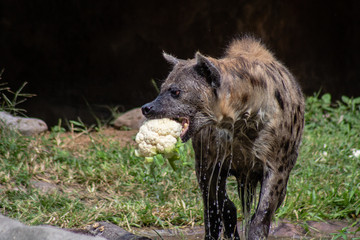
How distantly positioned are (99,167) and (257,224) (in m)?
2.30

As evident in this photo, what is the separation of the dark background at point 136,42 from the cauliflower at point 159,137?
3.95 meters

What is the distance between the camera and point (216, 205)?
4145 mm

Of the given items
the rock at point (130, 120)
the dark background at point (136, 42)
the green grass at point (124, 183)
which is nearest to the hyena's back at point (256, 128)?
the green grass at point (124, 183)

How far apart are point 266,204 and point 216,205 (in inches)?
20.6

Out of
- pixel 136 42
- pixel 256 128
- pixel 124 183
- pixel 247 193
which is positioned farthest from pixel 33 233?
pixel 136 42

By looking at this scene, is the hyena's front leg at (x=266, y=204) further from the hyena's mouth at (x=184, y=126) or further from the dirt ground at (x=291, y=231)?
the dirt ground at (x=291, y=231)

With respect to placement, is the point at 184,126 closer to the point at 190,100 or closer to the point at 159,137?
the point at 190,100

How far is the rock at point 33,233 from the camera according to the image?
306 cm

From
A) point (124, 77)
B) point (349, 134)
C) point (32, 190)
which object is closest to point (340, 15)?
point (349, 134)

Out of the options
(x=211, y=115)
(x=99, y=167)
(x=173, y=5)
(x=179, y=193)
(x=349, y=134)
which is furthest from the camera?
(x=173, y=5)

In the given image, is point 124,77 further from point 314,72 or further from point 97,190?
point 97,190

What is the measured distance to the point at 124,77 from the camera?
8.26 meters

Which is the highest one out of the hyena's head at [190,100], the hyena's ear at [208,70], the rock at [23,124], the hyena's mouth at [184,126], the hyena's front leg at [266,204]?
the hyena's ear at [208,70]

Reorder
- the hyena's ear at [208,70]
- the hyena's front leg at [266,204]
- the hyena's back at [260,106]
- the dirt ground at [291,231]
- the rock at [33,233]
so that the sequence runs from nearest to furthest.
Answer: the rock at [33,233] < the hyena's ear at [208,70] < the hyena's back at [260,106] < the hyena's front leg at [266,204] < the dirt ground at [291,231]
